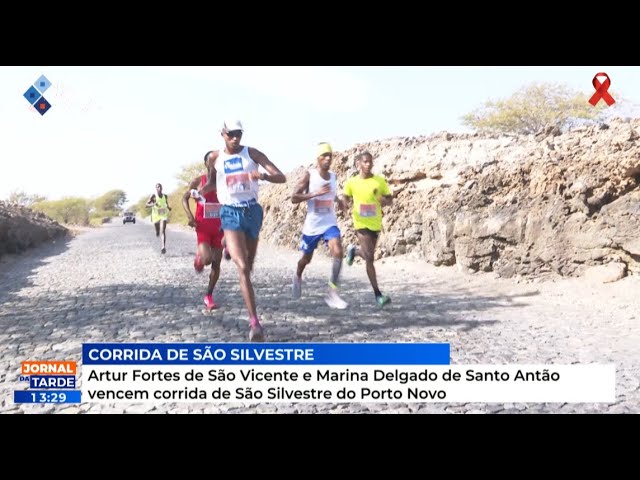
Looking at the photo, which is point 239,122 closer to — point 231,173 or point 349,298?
point 231,173

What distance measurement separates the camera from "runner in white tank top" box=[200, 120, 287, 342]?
3602mm

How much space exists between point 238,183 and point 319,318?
1562mm

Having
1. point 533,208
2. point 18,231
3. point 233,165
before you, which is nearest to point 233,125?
point 233,165

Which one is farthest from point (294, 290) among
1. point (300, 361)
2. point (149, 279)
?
point (300, 361)

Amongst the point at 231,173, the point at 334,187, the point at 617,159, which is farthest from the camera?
the point at 617,159

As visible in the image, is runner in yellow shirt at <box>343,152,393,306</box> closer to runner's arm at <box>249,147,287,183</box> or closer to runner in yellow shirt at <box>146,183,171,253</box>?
runner's arm at <box>249,147,287,183</box>

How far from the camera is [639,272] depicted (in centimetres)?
603

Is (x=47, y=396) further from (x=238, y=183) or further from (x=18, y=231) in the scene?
(x=18, y=231)

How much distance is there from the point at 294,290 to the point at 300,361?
2755 mm

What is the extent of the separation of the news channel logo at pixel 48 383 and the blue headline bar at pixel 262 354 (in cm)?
11

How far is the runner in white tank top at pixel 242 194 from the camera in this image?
11.8 feet

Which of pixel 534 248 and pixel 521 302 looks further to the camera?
pixel 534 248

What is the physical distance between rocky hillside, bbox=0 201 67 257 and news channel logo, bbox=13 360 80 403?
24.1 feet

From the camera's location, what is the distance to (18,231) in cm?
1036
